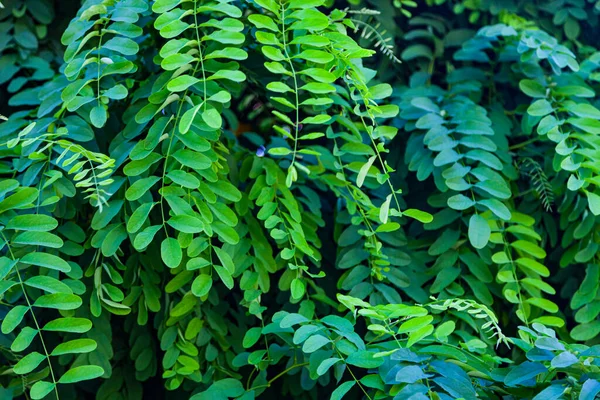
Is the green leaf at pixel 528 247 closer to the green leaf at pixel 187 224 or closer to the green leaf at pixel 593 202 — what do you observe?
the green leaf at pixel 593 202

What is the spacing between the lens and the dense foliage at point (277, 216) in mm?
1022

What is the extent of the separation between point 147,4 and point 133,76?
217mm

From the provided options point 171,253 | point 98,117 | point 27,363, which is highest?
point 98,117

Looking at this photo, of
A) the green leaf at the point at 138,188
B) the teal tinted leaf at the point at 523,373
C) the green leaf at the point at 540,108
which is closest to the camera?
the teal tinted leaf at the point at 523,373

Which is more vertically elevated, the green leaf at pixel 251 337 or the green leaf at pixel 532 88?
the green leaf at pixel 532 88

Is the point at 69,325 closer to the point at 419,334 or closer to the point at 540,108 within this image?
the point at 419,334

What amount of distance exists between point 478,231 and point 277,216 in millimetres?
368

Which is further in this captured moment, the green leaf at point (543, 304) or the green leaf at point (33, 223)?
the green leaf at point (543, 304)

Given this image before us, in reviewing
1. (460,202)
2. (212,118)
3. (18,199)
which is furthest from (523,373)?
(18,199)

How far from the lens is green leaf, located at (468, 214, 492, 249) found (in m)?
1.22

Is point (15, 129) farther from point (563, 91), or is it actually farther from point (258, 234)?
point (563, 91)

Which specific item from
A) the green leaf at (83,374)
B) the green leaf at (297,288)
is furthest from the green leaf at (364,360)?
the green leaf at (83,374)

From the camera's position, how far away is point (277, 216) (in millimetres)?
1188

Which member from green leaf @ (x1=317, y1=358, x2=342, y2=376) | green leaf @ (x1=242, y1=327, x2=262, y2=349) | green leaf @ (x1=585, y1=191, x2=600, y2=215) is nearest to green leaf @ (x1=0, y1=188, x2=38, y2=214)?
green leaf @ (x1=242, y1=327, x2=262, y2=349)
